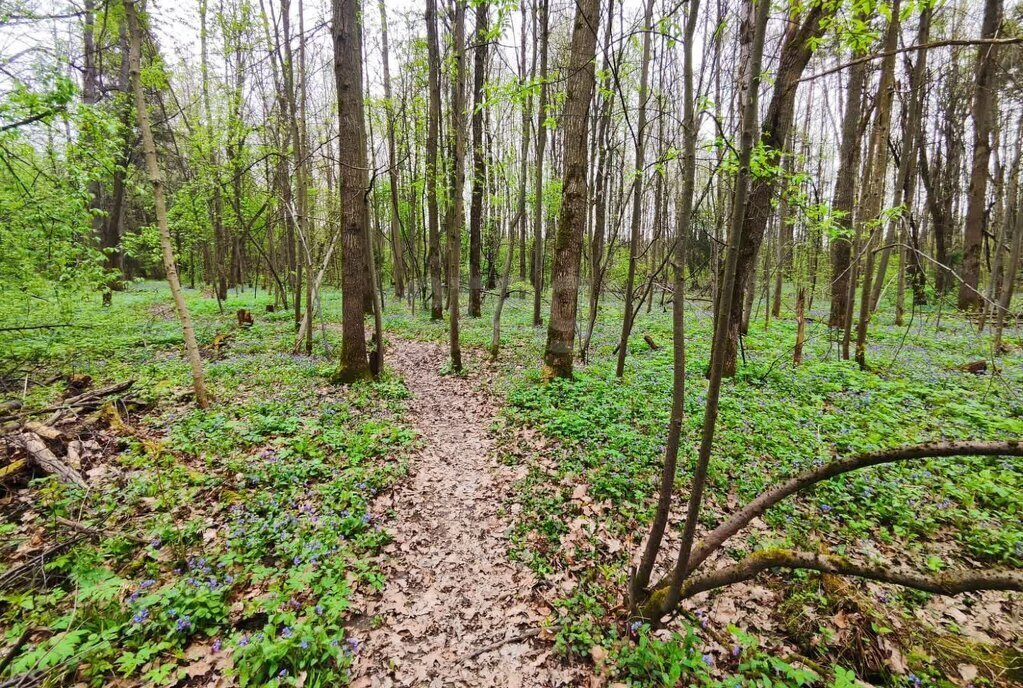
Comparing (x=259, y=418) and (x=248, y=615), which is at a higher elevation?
(x=259, y=418)

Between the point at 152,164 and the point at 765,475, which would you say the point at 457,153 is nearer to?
the point at 152,164

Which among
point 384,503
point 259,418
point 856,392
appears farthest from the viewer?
point 856,392

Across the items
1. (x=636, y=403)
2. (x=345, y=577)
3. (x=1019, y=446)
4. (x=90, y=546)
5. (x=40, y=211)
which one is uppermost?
(x=40, y=211)

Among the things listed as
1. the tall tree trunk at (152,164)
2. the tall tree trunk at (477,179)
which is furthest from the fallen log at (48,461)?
the tall tree trunk at (477,179)

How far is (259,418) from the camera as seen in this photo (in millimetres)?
6086

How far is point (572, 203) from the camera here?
270 inches

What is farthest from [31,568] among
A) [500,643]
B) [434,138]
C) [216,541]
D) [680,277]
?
[434,138]

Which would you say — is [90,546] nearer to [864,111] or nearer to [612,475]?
[612,475]

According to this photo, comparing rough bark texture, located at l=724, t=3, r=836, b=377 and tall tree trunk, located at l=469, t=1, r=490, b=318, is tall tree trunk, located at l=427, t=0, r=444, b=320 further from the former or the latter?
rough bark texture, located at l=724, t=3, r=836, b=377

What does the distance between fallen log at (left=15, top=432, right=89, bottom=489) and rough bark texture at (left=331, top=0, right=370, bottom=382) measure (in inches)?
151

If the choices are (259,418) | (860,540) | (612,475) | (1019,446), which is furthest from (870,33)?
(259,418)

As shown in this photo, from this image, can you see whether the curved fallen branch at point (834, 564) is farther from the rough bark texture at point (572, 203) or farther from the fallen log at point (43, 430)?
the fallen log at point (43, 430)

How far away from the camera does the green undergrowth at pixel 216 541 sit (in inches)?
110

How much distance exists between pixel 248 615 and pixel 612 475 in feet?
11.7
